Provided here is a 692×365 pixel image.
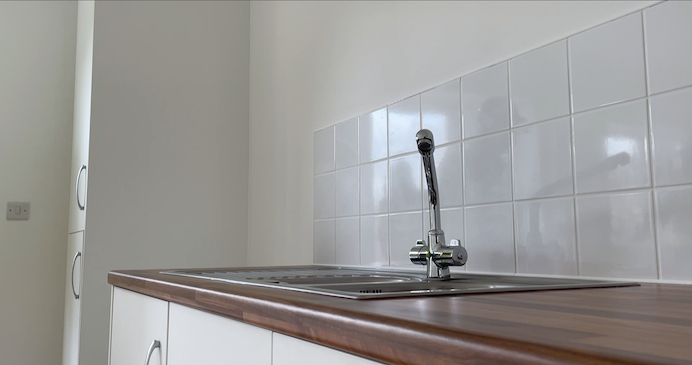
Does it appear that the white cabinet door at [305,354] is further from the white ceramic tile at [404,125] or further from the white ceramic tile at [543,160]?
the white ceramic tile at [404,125]

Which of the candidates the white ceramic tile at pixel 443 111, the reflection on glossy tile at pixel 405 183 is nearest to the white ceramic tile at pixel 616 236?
the white ceramic tile at pixel 443 111

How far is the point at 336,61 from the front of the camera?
2018mm

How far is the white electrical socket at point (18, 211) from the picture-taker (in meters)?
2.76

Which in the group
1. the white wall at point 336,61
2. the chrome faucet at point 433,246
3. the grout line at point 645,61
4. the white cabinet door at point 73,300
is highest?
the white wall at point 336,61

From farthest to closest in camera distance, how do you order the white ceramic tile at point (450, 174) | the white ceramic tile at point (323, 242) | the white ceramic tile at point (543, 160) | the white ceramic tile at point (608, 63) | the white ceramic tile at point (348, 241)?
the white ceramic tile at point (323, 242) < the white ceramic tile at point (348, 241) < the white ceramic tile at point (450, 174) < the white ceramic tile at point (543, 160) < the white ceramic tile at point (608, 63)

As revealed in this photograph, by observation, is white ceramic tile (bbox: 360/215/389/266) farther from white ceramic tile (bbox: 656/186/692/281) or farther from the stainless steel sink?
white ceramic tile (bbox: 656/186/692/281)

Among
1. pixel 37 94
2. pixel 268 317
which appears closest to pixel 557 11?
pixel 268 317

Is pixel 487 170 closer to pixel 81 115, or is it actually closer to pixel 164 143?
pixel 164 143

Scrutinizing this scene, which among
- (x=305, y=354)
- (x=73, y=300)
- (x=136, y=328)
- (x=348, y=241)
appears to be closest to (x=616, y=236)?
(x=305, y=354)

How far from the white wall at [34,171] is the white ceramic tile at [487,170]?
2238mm

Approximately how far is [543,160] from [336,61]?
3.28 ft

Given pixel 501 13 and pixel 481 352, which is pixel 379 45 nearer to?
pixel 501 13

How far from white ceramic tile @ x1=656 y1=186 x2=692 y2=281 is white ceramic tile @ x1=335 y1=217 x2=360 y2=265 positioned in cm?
94

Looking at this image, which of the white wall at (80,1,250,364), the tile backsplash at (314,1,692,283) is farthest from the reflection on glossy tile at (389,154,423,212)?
the white wall at (80,1,250,364)
